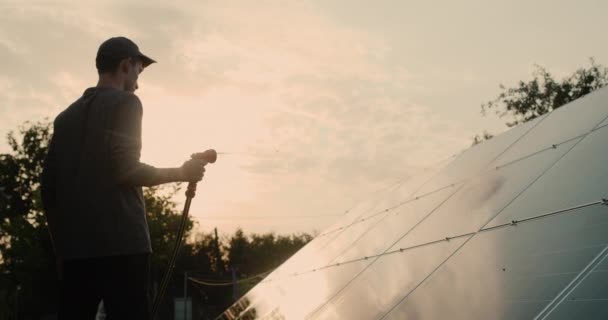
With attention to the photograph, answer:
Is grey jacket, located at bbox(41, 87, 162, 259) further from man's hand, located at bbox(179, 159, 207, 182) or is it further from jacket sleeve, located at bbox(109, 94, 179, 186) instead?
man's hand, located at bbox(179, 159, 207, 182)

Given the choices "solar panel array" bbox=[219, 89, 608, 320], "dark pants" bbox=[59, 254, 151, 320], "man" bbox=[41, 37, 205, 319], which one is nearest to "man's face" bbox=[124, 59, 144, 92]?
"man" bbox=[41, 37, 205, 319]

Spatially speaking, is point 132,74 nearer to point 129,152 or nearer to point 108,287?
point 129,152

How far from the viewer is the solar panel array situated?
131 inches

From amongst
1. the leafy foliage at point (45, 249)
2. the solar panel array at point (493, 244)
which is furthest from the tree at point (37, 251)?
the solar panel array at point (493, 244)

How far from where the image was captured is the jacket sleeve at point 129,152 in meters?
3.34

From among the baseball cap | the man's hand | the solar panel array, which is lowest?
the solar panel array

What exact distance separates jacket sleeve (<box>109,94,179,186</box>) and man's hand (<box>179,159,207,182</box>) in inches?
1.4

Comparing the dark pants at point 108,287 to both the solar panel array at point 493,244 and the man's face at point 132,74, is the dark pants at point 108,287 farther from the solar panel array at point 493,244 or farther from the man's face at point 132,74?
the solar panel array at point 493,244

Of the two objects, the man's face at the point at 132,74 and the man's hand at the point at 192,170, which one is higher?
the man's face at the point at 132,74

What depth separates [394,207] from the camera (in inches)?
328

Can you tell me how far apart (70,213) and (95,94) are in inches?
26.0

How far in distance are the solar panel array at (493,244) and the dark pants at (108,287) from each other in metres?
1.68

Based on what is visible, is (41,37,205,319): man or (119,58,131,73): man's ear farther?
(119,58,131,73): man's ear

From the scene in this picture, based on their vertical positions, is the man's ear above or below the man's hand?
above
